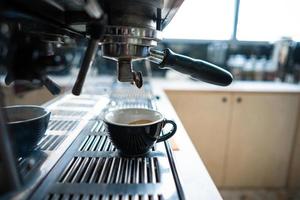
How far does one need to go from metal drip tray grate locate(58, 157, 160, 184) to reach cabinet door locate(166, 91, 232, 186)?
99 cm

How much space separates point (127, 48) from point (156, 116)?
153 mm

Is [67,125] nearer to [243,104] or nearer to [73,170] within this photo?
[73,170]

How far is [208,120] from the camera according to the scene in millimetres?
1410

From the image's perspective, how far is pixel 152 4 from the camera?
366 millimetres

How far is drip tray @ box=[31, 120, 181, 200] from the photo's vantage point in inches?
12.4

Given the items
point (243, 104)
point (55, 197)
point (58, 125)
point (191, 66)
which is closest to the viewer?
point (55, 197)

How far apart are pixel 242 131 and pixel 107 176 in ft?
4.05

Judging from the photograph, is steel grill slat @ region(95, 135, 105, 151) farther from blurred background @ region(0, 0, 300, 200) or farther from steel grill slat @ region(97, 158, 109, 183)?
blurred background @ region(0, 0, 300, 200)

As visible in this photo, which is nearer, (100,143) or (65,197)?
(65,197)

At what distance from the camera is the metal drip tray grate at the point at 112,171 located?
35 centimetres

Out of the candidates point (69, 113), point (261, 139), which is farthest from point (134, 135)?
point (261, 139)

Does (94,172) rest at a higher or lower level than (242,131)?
higher

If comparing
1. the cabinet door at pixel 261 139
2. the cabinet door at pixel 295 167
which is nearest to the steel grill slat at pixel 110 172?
the cabinet door at pixel 261 139

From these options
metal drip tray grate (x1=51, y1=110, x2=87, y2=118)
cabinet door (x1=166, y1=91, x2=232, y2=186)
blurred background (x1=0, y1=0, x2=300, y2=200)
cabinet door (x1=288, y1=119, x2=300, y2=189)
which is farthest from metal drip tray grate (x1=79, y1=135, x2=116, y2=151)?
cabinet door (x1=288, y1=119, x2=300, y2=189)
